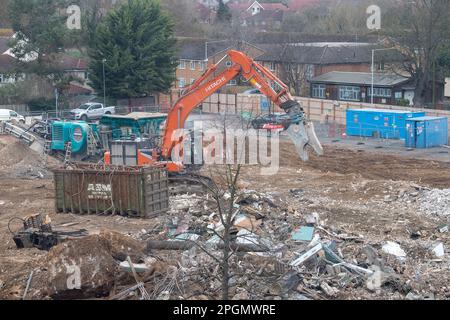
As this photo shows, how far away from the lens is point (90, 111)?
47062 mm

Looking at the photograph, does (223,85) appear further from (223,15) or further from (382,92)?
(223,15)

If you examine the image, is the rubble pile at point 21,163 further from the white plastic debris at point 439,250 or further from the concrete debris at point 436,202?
the white plastic debris at point 439,250

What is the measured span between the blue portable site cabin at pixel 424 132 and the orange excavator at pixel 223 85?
13827 mm

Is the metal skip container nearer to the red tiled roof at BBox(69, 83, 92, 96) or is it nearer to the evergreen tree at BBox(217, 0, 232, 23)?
the red tiled roof at BBox(69, 83, 92, 96)

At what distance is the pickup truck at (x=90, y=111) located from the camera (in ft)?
152

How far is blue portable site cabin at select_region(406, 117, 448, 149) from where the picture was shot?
36094 millimetres

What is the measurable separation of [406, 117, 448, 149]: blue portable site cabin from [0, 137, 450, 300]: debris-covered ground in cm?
1053

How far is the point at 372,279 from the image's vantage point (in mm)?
14320

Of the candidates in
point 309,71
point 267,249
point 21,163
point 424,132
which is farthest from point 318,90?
point 267,249

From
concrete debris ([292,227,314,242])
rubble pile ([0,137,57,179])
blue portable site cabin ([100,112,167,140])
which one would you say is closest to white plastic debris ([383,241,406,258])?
concrete debris ([292,227,314,242])

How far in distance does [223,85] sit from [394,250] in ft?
31.1

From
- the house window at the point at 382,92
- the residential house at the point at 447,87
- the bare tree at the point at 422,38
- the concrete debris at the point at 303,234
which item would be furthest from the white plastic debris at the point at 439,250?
the house window at the point at 382,92

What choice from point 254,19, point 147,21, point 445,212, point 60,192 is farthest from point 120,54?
point 254,19

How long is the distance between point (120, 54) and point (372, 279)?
36977mm
